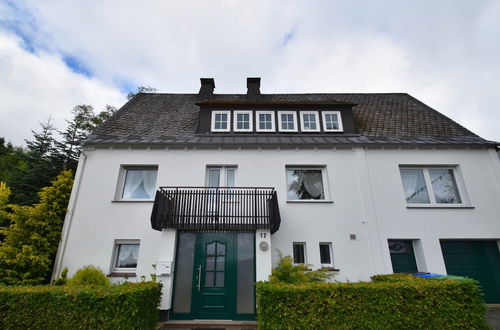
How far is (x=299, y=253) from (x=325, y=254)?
898 mm

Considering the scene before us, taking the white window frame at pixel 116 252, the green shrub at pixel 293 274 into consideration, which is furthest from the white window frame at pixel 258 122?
the white window frame at pixel 116 252

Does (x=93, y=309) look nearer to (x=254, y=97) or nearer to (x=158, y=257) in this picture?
(x=158, y=257)

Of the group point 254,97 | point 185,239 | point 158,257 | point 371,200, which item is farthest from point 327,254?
point 254,97

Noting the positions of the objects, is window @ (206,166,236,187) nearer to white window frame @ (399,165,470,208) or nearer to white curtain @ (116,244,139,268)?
white curtain @ (116,244,139,268)

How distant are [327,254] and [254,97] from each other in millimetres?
9130

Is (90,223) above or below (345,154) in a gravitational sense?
below

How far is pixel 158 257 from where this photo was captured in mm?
7031

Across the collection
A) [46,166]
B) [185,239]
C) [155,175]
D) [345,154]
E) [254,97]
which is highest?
[254,97]

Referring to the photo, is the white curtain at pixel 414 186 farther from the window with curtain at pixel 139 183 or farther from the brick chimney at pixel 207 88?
the brick chimney at pixel 207 88

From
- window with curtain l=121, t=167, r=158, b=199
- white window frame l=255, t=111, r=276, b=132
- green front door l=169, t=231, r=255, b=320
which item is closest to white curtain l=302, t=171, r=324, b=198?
white window frame l=255, t=111, r=276, b=132

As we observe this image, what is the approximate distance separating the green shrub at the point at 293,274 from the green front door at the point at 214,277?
141 centimetres

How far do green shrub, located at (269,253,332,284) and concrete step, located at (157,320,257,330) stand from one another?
1.48 m

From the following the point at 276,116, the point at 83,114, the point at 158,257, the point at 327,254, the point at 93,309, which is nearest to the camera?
the point at 93,309

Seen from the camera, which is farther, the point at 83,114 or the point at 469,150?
the point at 83,114
